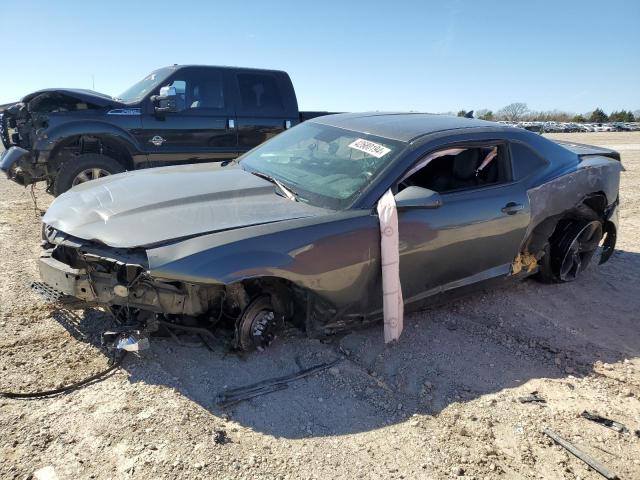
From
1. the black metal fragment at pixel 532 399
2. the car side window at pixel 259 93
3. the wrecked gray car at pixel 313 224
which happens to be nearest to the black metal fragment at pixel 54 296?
the wrecked gray car at pixel 313 224

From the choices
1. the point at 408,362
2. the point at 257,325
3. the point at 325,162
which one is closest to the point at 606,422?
the point at 408,362

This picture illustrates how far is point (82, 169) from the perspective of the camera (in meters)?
6.02

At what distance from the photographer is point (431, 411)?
2820mm

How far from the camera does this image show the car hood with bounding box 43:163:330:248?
111 inches

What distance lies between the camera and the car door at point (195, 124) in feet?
21.5

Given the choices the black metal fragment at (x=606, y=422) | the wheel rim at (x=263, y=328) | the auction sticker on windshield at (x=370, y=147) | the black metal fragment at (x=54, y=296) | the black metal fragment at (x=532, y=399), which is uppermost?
the auction sticker on windshield at (x=370, y=147)

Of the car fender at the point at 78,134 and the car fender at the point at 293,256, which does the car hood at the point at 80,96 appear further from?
the car fender at the point at 293,256

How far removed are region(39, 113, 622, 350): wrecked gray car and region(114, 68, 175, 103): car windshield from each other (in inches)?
119

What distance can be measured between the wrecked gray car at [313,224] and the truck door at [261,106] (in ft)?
9.07

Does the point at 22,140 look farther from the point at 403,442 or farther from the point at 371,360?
the point at 403,442

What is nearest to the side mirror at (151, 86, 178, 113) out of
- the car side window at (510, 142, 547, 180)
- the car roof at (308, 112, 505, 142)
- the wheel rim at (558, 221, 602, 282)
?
the car roof at (308, 112, 505, 142)

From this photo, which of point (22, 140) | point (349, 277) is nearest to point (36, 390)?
point (349, 277)

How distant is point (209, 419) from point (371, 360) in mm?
1164

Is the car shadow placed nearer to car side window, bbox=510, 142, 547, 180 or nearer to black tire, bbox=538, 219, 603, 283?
black tire, bbox=538, 219, 603, 283
